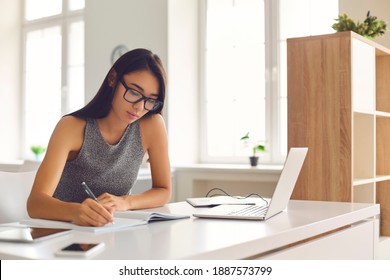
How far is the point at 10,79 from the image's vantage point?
249 inches

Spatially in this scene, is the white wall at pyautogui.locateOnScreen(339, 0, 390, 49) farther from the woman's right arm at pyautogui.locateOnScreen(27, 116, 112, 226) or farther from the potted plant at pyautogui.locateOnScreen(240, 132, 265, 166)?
the woman's right arm at pyautogui.locateOnScreen(27, 116, 112, 226)

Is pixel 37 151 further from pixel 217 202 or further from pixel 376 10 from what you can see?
pixel 217 202

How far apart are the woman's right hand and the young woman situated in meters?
0.31

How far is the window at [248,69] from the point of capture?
14.9 ft

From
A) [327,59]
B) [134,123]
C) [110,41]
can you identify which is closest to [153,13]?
[110,41]

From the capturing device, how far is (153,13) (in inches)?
185

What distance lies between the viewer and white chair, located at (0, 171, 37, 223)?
209cm

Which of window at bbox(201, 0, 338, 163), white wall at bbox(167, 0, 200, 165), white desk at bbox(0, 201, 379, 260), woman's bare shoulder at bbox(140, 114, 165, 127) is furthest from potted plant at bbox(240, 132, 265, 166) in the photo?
white desk at bbox(0, 201, 379, 260)

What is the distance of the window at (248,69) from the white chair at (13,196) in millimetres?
2720

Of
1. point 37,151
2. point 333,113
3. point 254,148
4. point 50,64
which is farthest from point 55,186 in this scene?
point 50,64

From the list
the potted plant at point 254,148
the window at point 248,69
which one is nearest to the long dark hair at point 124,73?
the potted plant at point 254,148

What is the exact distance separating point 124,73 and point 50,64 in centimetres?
430
